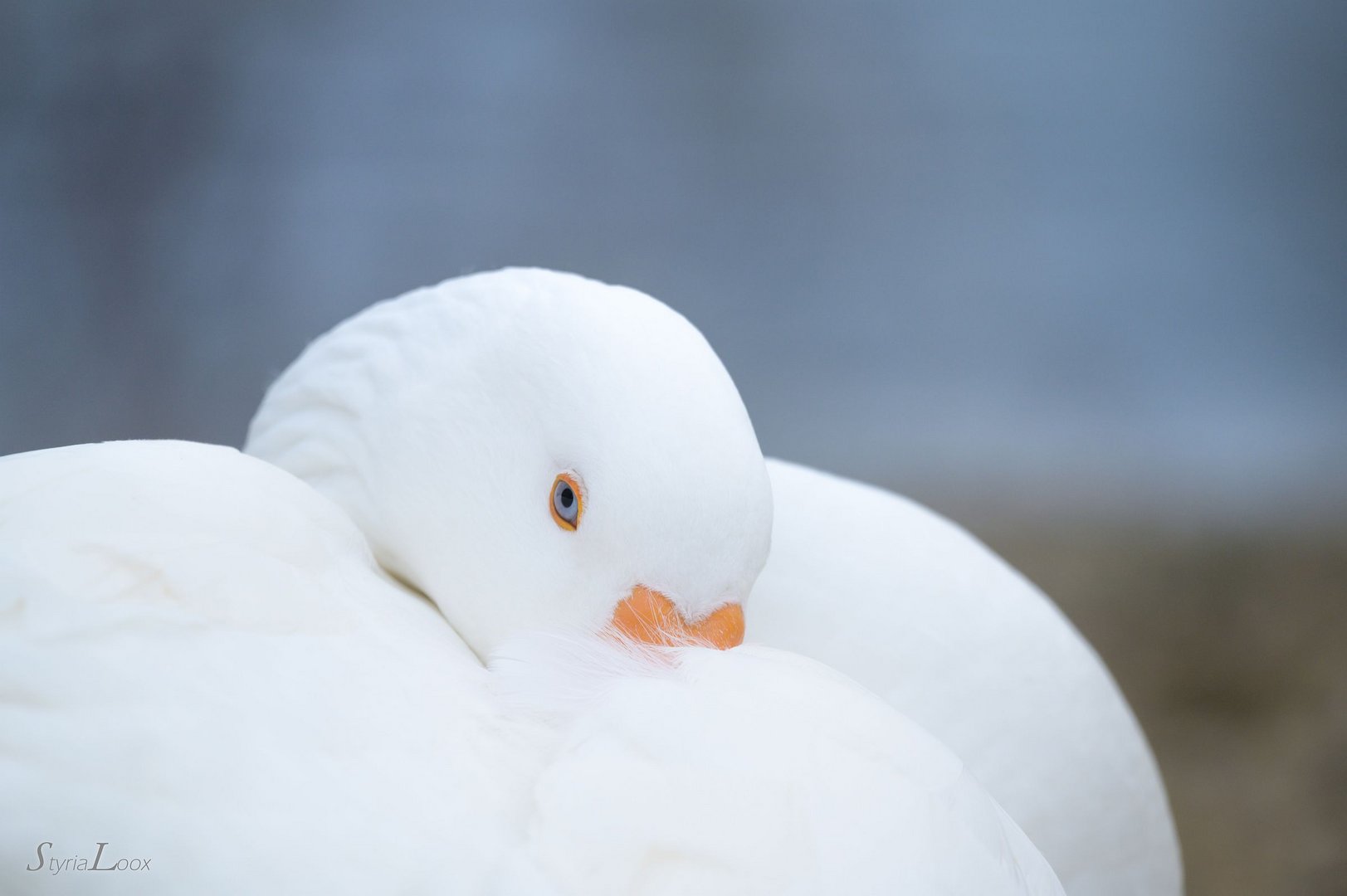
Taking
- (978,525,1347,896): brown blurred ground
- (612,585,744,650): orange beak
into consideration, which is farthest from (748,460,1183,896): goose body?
(978,525,1347,896): brown blurred ground

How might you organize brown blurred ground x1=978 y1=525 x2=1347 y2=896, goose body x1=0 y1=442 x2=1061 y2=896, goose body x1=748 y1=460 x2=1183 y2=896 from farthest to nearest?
brown blurred ground x1=978 y1=525 x2=1347 y2=896 → goose body x1=748 y1=460 x2=1183 y2=896 → goose body x1=0 y1=442 x2=1061 y2=896

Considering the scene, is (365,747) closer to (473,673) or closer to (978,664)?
(473,673)

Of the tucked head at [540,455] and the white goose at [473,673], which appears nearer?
the white goose at [473,673]

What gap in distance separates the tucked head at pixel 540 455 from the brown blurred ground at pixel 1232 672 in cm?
140

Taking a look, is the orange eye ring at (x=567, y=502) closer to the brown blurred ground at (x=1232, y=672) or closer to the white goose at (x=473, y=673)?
the white goose at (x=473, y=673)

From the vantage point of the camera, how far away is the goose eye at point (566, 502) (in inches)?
32.0

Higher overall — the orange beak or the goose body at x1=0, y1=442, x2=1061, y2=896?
the orange beak

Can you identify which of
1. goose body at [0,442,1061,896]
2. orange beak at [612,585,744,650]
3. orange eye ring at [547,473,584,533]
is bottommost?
goose body at [0,442,1061,896]

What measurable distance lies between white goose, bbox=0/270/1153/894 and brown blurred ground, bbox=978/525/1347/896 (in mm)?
1371

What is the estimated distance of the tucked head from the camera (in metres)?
0.76

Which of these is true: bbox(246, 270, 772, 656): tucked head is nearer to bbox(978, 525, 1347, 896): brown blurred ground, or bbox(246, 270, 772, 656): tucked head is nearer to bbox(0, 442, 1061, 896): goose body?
bbox(0, 442, 1061, 896): goose body

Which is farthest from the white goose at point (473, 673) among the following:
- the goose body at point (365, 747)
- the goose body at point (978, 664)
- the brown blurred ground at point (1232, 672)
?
the brown blurred ground at point (1232, 672)

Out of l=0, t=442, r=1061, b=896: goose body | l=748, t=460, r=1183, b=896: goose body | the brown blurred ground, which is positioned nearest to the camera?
l=0, t=442, r=1061, b=896: goose body

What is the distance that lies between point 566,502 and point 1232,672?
1.93 meters
